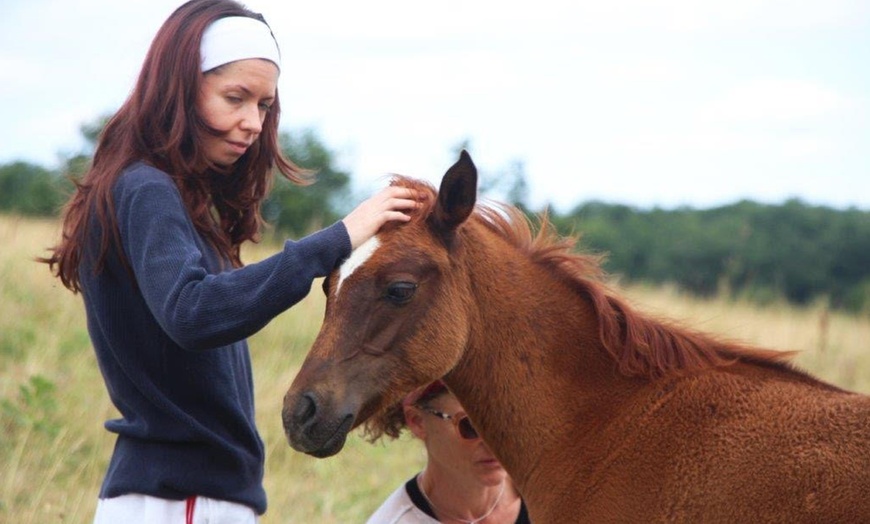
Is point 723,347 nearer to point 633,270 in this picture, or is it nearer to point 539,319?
point 539,319

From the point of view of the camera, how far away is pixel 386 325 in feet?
11.4

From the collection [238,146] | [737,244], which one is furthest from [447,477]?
[737,244]

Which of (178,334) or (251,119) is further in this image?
(251,119)

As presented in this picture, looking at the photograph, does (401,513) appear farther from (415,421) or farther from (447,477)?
(415,421)

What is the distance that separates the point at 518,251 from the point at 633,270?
2452cm

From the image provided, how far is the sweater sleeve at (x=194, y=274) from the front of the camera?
3094 mm

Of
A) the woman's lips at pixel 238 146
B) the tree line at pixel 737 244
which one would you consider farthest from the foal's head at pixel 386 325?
the tree line at pixel 737 244

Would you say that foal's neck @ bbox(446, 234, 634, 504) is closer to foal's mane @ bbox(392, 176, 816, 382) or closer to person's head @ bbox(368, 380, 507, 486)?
foal's mane @ bbox(392, 176, 816, 382)

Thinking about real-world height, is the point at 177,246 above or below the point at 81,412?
above

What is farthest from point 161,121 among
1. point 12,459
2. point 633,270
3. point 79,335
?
point 633,270

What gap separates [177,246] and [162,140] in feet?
1.68

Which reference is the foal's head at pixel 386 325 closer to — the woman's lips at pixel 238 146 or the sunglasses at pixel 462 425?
the woman's lips at pixel 238 146

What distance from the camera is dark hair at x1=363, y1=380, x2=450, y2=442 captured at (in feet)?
14.4

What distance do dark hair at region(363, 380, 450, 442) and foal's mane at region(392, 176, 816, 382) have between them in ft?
2.57
